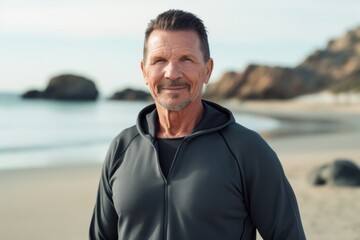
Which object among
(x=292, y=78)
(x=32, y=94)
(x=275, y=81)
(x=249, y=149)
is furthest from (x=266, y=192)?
(x=32, y=94)

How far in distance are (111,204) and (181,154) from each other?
1.39 feet

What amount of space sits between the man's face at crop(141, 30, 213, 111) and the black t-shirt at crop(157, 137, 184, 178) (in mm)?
135

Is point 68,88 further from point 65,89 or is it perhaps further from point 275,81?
point 275,81

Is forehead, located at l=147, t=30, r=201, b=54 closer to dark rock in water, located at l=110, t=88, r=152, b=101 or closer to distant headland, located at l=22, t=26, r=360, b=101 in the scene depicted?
distant headland, located at l=22, t=26, r=360, b=101

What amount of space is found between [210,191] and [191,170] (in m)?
0.11

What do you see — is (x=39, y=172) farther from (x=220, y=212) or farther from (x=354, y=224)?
(x=220, y=212)

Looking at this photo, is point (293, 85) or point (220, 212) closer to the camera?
point (220, 212)

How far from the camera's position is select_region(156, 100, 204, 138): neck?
2215 mm

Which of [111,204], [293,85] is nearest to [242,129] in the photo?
[111,204]

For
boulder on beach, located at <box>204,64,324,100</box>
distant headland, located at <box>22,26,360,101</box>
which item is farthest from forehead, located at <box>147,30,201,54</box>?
boulder on beach, located at <box>204,64,324,100</box>

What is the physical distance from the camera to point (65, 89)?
119 m

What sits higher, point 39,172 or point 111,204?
point 111,204

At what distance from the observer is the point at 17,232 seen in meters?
6.68

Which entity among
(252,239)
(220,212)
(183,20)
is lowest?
(252,239)
